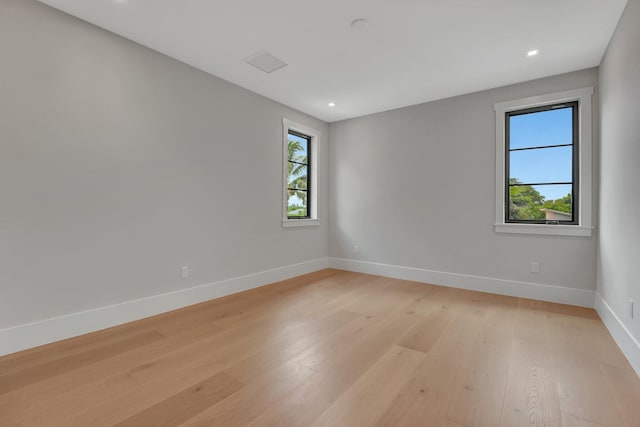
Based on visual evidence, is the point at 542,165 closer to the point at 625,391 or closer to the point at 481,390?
the point at 625,391

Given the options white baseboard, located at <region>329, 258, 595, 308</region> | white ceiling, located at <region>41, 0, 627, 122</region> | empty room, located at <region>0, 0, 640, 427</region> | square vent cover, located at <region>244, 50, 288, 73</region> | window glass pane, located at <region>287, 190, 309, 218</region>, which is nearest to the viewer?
empty room, located at <region>0, 0, 640, 427</region>

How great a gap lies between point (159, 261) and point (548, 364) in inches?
134

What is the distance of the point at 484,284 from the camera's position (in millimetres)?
3686

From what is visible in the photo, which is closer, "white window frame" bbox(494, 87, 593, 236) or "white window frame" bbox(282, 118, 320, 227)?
"white window frame" bbox(494, 87, 593, 236)

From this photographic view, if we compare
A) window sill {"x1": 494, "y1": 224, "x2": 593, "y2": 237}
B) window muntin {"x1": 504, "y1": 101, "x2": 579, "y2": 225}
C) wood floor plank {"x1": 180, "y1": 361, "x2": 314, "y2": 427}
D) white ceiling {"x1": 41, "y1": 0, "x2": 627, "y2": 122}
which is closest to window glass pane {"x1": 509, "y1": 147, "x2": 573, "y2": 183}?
window muntin {"x1": 504, "y1": 101, "x2": 579, "y2": 225}

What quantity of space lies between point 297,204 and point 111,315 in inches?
114

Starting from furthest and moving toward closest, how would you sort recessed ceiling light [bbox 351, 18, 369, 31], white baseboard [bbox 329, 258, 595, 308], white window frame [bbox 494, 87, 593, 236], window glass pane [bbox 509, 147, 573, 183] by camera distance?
window glass pane [bbox 509, 147, 573, 183] → white baseboard [bbox 329, 258, 595, 308] → white window frame [bbox 494, 87, 593, 236] → recessed ceiling light [bbox 351, 18, 369, 31]

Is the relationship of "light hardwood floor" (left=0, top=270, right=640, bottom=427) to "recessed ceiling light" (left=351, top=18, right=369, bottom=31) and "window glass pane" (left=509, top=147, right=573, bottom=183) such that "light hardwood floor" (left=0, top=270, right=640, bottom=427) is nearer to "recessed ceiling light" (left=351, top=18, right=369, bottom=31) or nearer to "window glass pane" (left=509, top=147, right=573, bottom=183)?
"window glass pane" (left=509, top=147, right=573, bottom=183)

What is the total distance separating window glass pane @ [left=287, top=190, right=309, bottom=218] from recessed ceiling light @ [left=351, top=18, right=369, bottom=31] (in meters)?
2.60

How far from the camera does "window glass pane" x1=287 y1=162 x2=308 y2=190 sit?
461 cm

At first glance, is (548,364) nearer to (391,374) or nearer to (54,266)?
(391,374)

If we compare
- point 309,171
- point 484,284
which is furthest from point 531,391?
point 309,171

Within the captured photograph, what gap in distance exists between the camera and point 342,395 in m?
1.61

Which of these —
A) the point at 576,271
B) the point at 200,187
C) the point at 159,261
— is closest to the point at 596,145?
the point at 576,271
